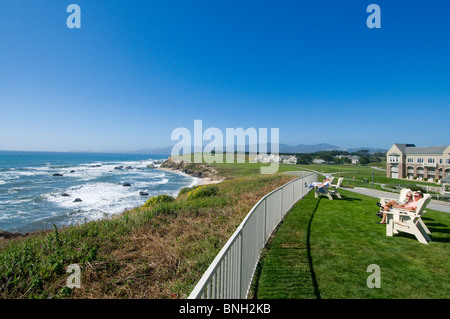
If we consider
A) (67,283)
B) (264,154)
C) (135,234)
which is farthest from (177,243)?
(264,154)

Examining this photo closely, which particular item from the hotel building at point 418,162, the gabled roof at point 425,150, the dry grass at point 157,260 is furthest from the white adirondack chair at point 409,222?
the gabled roof at point 425,150

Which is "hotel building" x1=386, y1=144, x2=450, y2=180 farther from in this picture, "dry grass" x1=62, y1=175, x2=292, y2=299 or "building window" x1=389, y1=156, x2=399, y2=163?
"dry grass" x1=62, y1=175, x2=292, y2=299

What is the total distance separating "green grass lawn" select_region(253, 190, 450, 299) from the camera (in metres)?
3.43

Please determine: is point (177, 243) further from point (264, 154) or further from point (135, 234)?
point (264, 154)

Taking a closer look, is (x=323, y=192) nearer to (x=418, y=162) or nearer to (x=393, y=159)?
(x=418, y=162)

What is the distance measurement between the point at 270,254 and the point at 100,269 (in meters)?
3.38

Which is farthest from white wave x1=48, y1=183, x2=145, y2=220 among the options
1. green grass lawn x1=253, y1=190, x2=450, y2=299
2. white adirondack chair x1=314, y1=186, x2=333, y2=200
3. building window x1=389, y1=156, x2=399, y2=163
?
building window x1=389, y1=156, x2=399, y2=163

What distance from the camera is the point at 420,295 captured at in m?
3.33

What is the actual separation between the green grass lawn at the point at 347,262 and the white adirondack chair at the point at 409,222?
203 mm

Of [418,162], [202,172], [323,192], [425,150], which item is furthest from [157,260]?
[425,150]

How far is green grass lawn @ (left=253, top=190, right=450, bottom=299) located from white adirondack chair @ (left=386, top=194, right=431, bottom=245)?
20 cm

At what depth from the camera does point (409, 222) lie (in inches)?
223
